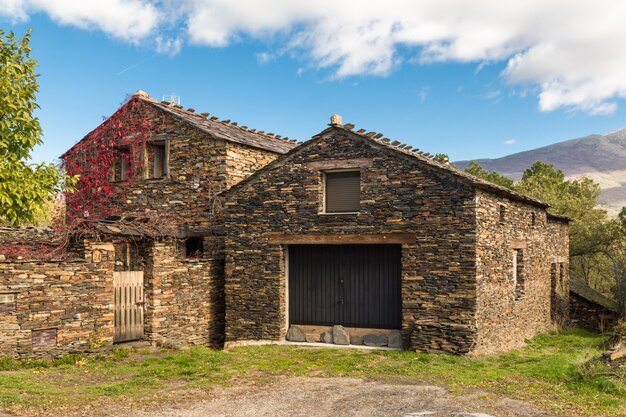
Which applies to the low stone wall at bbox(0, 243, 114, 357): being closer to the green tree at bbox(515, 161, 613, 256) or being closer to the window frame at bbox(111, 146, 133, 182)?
the window frame at bbox(111, 146, 133, 182)

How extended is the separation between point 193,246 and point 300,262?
14.3ft

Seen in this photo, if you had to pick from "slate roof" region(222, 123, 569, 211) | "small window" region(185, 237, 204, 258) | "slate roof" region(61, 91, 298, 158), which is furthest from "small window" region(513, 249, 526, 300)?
"small window" region(185, 237, 204, 258)

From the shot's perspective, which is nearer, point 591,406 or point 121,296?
point 591,406

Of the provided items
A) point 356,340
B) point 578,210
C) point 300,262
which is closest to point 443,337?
point 356,340

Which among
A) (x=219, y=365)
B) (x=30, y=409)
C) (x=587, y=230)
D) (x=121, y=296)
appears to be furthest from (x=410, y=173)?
(x=587, y=230)

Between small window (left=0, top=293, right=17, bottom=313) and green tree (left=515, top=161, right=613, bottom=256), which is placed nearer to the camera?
small window (left=0, top=293, right=17, bottom=313)

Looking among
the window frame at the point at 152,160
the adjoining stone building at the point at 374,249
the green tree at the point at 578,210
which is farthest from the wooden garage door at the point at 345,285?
the green tree at the point at 578,210

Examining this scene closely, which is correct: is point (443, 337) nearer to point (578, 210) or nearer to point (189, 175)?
point (189, 175)

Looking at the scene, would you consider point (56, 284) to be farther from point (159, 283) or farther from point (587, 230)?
point (587, 230)

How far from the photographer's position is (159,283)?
14305 millimetres

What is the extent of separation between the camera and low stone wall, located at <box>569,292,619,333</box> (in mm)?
20500

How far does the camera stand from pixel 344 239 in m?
14.5

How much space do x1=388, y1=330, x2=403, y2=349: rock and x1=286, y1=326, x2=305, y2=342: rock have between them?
2.47 metres

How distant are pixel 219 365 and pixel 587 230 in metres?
24.4
